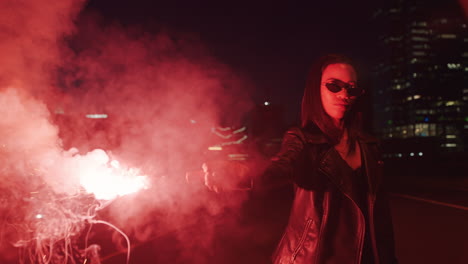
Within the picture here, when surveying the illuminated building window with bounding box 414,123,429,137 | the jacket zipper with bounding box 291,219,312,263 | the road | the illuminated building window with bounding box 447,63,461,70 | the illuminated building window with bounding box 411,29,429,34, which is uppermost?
the illuminated building window with bounding box 411,29,429,34

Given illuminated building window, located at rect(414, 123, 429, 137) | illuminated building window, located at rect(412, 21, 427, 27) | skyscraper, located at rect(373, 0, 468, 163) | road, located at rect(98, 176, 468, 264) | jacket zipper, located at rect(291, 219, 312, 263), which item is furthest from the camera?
illuminated building window, located at rect(412, 21, 427, 27)

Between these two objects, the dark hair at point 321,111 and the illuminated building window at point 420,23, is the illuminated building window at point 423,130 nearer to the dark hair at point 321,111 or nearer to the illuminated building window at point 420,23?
the illuminated building window at point 420,23

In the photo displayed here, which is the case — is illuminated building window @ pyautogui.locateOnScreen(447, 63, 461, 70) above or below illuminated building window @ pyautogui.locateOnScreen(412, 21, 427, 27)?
below

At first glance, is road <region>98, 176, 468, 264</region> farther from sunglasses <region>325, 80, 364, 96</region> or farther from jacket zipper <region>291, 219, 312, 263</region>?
sunglasses <region>325, 80, 364, 96</region>

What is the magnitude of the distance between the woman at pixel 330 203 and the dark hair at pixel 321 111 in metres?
0.06

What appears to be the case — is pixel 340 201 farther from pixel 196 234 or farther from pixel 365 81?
pixel 196 234

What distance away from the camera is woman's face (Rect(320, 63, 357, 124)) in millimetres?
2037

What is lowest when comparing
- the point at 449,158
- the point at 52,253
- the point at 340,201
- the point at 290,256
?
the point at 449,158

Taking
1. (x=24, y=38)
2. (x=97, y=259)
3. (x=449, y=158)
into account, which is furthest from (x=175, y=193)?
(x=449, y=158)

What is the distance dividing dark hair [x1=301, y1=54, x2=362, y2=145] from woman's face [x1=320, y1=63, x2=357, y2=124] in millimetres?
27

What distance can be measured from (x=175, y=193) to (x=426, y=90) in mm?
40662

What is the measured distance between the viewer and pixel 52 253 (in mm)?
5305

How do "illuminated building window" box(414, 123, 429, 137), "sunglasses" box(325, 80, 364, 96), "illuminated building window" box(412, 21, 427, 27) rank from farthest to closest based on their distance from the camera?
"illuminated building window" box(412, 21, 427, 27) < "illuminated building window" box(414, 123, 429, 137) < "sunglasses" box(325, 80, 364, 96)

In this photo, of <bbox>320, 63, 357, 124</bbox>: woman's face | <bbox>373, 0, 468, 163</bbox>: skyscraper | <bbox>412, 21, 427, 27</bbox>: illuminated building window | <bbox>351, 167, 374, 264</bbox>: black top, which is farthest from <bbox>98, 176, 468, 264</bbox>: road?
<bbox>412, 21, 427, 27</bbox>: illuminated building window
